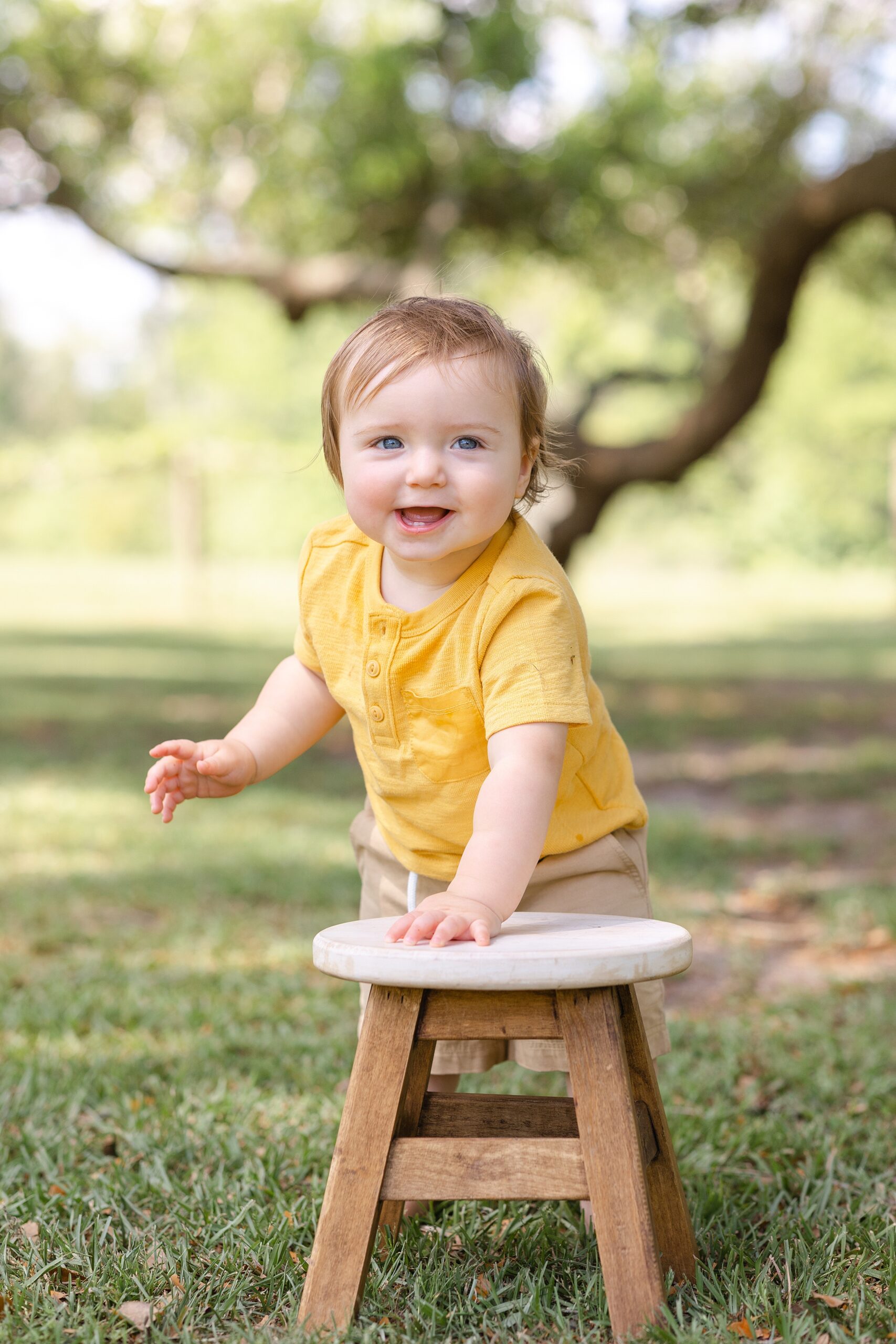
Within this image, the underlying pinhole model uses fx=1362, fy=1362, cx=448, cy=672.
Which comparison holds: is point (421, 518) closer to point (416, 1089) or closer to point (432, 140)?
point (416, 1089)

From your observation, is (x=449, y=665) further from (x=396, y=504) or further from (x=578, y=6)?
(x=578, y=6)

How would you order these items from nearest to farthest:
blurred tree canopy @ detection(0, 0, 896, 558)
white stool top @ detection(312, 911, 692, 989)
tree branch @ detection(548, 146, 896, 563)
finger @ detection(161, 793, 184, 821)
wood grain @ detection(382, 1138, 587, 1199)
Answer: white stool top @ detection(312, 911, 692, 989) → wood grain @ detection(382, 1138, 587, 1199) → finger @ detection(161, 793, 184, 821) → tree branch @ detection(548, 146, 896, 563) → blurred tree canopy @ detection(0, 0, 896, 558)

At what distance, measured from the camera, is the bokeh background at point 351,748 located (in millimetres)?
1938

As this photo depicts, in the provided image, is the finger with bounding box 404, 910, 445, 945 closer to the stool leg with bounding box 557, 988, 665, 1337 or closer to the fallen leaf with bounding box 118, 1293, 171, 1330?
the stool leg with bounding box 557, 988, 665, 1337

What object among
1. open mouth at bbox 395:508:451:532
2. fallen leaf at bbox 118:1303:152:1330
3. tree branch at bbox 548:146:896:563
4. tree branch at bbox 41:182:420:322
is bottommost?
fallen leaf at bbox 118:1303:152:1330

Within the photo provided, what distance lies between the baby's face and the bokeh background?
49cm

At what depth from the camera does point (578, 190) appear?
9914 mm

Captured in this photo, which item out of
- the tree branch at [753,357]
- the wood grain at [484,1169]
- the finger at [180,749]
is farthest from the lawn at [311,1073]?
the tree branch at [753,357]

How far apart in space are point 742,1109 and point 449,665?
1295 mm

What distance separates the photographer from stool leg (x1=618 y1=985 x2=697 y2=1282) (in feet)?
5.86

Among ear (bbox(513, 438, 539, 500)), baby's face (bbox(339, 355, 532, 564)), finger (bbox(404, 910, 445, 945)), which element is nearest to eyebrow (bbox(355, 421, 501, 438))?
baby's face (bbox(339, 355, 532, 564))

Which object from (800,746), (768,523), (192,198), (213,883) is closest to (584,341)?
(768,523)

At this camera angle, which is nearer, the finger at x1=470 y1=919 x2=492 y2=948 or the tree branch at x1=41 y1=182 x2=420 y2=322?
the finger at x1=470 y1=919 x2=492 y2=948

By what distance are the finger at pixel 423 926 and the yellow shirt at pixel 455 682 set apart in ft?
0.83
